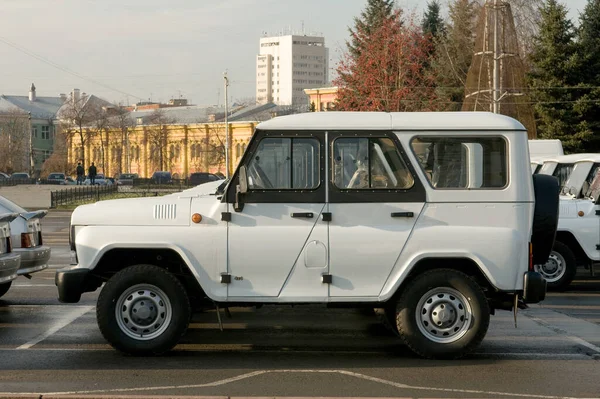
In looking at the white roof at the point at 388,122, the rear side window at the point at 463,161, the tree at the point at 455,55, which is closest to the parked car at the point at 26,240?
the white roof at the point at 388,122

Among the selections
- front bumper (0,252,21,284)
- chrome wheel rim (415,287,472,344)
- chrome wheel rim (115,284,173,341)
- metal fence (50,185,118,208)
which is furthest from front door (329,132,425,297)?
→ metal fence (50,185,118,208)

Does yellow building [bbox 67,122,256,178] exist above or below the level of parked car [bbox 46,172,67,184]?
above

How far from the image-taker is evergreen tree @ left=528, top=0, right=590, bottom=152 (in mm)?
51375

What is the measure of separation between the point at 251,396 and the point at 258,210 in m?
2.12

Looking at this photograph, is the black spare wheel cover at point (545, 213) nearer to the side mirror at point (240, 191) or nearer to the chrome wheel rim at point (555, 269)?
the side mirror at point (240, 191)

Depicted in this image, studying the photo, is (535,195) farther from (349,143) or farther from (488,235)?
(349,143)

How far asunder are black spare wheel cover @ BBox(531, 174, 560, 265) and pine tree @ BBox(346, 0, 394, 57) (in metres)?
53.1

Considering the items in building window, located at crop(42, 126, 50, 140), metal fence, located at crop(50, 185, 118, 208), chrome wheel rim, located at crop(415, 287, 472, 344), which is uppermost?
building window, located at crop(42, 126, 50, 140)

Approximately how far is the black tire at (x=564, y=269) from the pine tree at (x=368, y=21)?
4777 centimetres

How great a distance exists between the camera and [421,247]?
9602 millimetres

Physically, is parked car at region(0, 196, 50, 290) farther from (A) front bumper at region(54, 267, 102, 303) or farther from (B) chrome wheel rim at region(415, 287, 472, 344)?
(B) chrome wheel rim at region(415, 287, 472, 344)

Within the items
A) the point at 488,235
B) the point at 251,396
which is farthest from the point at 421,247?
the point at 251,396

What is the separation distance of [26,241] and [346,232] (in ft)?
19.1

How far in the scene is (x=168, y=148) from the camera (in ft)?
441
